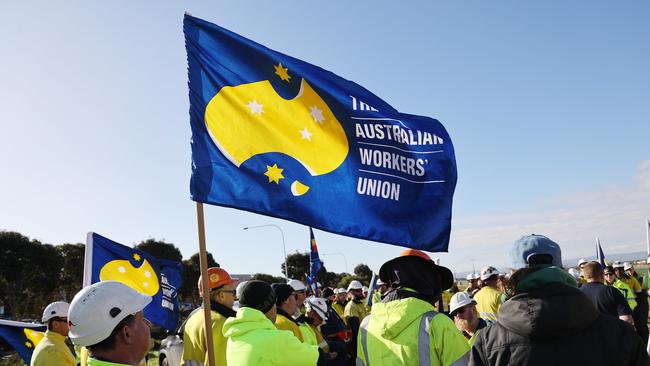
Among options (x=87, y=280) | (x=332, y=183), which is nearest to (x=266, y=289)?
(x=332, y=183)

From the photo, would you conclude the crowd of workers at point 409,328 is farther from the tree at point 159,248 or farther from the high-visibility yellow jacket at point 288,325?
the tree at point 159,248

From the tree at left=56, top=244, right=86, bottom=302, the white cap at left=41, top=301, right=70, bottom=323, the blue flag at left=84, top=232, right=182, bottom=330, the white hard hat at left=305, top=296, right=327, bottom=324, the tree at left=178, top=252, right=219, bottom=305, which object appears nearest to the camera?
the white cap at left=41, top=301, right=70, bottom=323

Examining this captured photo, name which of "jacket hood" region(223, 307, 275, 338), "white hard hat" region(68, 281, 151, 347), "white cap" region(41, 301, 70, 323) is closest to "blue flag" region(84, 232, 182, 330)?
"white cap" region(41, 301, 70, 323)

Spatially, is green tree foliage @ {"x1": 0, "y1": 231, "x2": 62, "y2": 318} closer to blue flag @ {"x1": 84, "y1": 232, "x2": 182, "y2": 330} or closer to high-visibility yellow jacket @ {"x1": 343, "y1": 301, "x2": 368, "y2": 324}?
high-visibility yellow jacket @ {"x1": 343, "y1": 301, "x2": 368, "y2": 324}

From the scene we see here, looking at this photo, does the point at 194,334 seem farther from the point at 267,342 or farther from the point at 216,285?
the point at 267,342

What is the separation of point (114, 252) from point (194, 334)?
291cm

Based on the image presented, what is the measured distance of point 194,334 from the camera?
4969 millimetres

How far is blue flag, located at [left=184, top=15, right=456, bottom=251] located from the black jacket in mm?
2374

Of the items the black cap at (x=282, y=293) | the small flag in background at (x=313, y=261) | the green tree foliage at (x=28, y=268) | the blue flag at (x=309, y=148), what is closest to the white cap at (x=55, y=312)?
the black cap at (x=282, y=293)

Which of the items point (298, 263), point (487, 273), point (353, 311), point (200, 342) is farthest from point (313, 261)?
point (298, 263)

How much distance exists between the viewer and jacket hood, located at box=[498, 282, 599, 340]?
7.21 feet

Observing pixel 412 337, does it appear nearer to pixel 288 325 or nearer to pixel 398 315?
pixel 398 315

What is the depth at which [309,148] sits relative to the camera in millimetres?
4848

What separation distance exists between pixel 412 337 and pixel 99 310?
183 centimetres
